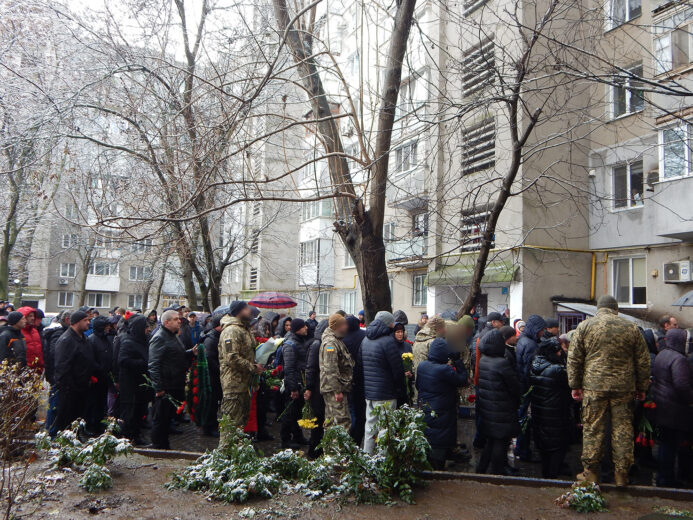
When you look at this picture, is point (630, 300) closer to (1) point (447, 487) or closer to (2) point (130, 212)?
(1) point (447, 487)

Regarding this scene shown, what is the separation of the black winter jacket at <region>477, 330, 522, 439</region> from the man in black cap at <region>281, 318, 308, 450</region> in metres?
2.77

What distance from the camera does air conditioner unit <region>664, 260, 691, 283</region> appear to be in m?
14.3

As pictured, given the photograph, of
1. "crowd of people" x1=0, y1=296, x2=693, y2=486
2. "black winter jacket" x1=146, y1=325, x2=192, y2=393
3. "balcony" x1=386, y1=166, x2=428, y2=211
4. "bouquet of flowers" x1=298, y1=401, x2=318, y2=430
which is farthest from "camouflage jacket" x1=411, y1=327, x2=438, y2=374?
"black winter jacket" x1=146, y1=325, x2=192, y2=393

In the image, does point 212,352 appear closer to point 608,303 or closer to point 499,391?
point 499,391

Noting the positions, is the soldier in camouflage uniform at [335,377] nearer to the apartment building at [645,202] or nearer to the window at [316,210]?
the apartment building at [645,202]

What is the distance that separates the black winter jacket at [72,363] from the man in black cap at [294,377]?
109 inches

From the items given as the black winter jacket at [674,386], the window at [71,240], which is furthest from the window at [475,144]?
the window at [71,240]

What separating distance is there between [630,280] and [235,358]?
564 inches

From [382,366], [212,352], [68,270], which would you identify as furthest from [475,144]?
[68,270]

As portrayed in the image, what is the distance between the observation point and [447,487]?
567 centimetres

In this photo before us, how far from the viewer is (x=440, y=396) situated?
598cm

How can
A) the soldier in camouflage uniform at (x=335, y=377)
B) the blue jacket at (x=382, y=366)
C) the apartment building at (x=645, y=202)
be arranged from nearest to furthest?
the blue jacket at (x=382, y=366) < the soldier in camouflage uniform at (x=335, y=377) < the apartment building at (x=645, y=202)

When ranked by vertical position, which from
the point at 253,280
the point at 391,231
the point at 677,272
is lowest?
the point at 677,272

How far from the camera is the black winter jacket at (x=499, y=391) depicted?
5840 mm
